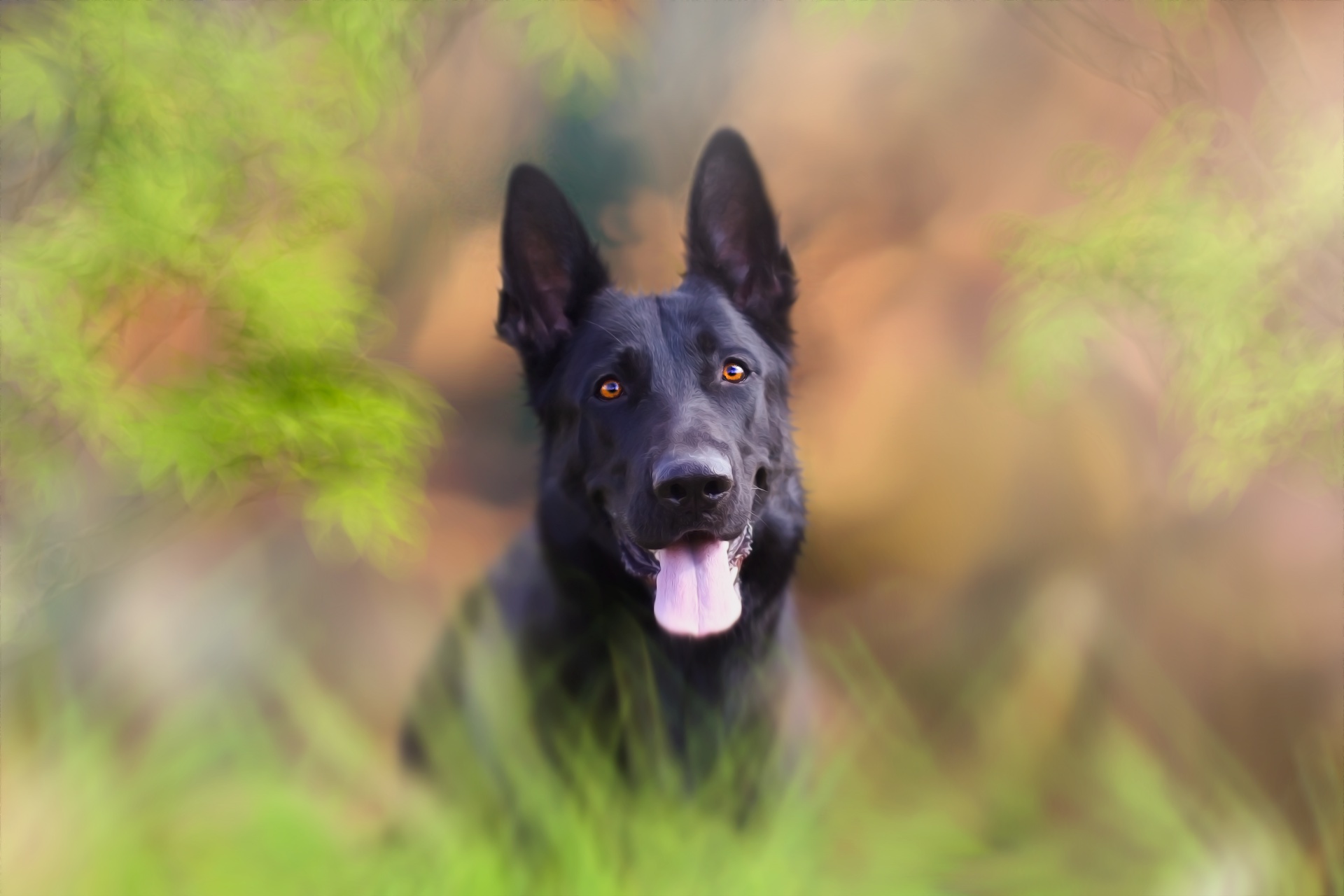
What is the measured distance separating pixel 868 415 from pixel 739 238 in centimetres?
60

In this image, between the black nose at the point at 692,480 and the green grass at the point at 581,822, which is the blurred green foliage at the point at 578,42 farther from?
the green grass at the point at 581,822

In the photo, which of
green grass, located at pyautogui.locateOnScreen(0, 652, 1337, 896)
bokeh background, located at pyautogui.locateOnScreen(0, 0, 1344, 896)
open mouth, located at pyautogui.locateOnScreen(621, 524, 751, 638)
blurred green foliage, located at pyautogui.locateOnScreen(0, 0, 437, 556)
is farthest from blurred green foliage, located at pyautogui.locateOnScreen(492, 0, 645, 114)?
green grass, located at pyautogui.locateOnScreen(0, 652, 1337, 896)

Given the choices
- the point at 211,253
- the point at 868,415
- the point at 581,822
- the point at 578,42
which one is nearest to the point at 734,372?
the point at 868,415

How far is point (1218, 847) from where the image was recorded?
7.31 ft

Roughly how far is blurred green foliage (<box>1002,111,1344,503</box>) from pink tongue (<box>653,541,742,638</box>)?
3.69 feet

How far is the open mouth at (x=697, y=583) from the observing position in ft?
6.28

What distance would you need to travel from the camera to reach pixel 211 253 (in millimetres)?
2061

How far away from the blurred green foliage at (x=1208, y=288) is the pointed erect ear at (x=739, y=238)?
2.24ft

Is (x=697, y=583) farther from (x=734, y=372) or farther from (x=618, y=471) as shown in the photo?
(x=734, y=372)

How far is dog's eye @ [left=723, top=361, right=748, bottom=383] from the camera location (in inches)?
82.0

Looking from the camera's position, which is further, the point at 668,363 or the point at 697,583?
the point at 668,363

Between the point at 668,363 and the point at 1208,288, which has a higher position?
the point at 1208,288

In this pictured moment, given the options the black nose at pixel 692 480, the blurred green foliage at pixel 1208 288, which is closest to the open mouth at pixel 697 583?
the black nose at pixel 692 480

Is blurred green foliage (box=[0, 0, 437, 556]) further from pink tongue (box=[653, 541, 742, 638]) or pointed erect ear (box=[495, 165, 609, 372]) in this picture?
pink tongue (box=[653, 541, 742, 638])
